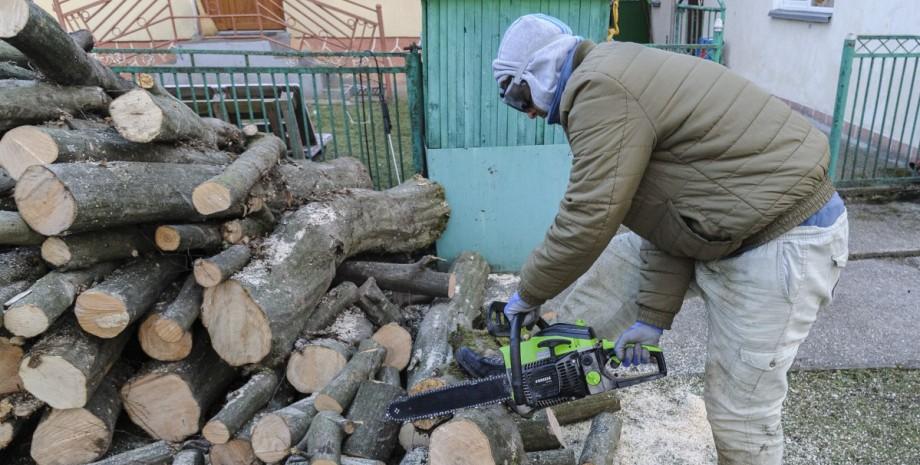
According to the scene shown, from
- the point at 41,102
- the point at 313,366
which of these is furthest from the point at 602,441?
the point at 41,102

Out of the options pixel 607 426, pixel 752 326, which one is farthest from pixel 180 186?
pixel 752 326

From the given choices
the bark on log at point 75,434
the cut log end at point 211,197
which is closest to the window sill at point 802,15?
the cut log end at point 211,197

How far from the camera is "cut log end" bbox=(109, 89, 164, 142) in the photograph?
2.79m

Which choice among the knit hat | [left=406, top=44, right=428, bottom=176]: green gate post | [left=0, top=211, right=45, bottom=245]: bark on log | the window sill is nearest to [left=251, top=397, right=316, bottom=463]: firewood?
[left=0, top=211, right=45, bottom=245]: bark on log

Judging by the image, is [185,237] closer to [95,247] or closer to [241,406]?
[95,247]

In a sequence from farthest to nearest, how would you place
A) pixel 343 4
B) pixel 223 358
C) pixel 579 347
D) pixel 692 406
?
pixel 343 4
pixel 692 406
pixel 223 358
pixel 579 347

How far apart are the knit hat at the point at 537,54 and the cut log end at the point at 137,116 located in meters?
1.69

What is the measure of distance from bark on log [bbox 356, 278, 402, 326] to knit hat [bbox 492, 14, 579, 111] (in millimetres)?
1714

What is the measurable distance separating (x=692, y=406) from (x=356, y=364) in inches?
70.2

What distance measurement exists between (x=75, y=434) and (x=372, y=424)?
1.25 m

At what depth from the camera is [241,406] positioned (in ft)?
8.68

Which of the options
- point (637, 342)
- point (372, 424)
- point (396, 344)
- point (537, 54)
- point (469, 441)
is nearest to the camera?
point (537, 54)

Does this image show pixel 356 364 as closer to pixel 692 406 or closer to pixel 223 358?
pixel 223 358

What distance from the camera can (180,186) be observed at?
9.50 feet
